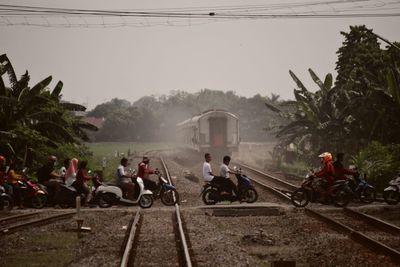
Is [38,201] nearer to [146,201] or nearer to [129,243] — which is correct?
[146,201]

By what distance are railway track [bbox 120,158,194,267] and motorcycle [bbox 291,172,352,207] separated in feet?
12.8

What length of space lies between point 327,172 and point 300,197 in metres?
1.16

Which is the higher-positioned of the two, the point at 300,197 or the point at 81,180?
the point at 81,180

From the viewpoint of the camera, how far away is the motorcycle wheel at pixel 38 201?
16953mm

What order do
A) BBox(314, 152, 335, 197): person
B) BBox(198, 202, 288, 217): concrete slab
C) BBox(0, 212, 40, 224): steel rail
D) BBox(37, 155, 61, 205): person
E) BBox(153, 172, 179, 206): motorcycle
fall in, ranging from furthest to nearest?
BBox(153, 172, 179, 206): motorcycle, BBox(37, 155, 61, 205): person, BBox(314, 152, 335, 197): person, BBox(198, 202, 288, 217): concrete slab, BBox(0, 212, 40, 224): steel rail

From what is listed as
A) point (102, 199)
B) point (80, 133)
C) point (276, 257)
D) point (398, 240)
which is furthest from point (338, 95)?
point (276, 257)

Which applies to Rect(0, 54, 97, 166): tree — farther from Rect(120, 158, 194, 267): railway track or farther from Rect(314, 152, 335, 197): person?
Rect(314, 152, 335, 197): person

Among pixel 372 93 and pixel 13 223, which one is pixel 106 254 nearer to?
pixel 13 223

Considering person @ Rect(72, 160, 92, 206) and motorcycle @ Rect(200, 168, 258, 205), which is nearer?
person @ Rect(72, 160, 92, 206)

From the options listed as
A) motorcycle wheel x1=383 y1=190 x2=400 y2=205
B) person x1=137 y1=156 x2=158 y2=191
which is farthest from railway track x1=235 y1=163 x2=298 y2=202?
person x1=137 y1=156 x2=158 y2=191

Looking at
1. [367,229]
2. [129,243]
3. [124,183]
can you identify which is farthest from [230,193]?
[129,243]

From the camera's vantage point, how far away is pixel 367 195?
1689 cm

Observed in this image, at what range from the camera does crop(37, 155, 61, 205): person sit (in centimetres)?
1698

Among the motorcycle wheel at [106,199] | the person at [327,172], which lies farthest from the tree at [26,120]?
the person at [327,172]
